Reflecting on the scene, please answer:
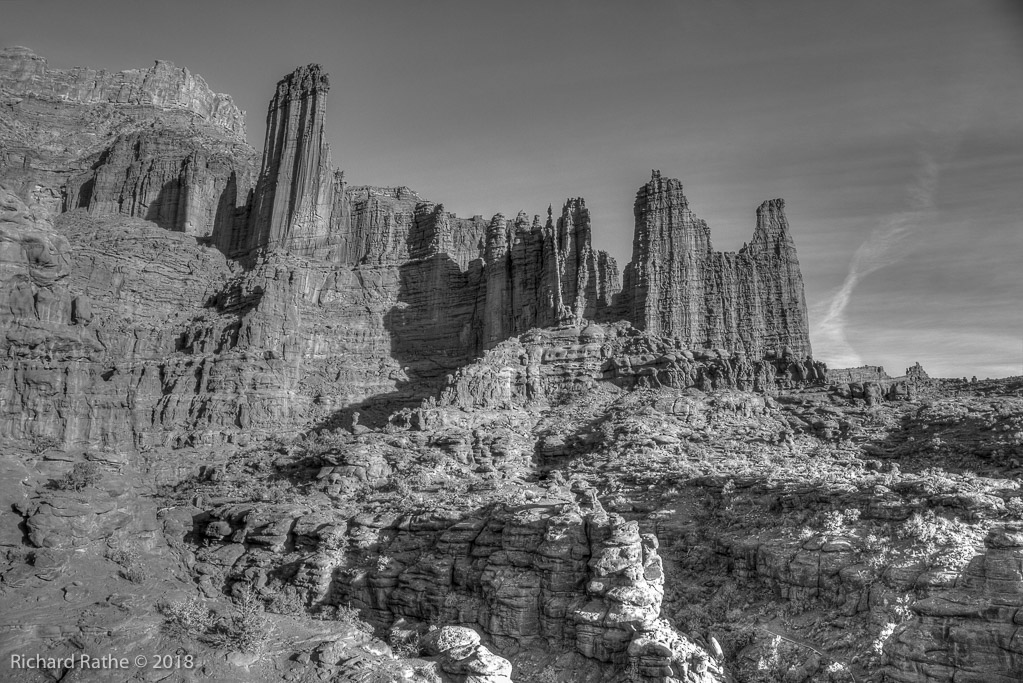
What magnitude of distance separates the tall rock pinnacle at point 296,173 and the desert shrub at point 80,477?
50842 millimetres

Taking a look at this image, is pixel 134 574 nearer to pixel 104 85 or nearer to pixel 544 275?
pixel 544 275

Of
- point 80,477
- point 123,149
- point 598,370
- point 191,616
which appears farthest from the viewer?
point 123,149

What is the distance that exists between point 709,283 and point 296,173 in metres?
52.0

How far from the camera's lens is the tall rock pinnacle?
90.5 m

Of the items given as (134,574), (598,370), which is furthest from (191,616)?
(598,370)

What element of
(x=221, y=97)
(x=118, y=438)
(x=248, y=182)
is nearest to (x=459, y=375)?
(x=118, y=438)

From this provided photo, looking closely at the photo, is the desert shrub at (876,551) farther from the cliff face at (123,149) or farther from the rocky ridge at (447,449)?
the cliff face at (123,149)

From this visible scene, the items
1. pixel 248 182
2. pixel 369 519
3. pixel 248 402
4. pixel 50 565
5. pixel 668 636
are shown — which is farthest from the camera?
pixel 248 182

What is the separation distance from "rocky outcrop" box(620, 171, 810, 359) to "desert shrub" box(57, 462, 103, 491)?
46.7 metres

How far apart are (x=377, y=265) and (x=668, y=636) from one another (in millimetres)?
65779

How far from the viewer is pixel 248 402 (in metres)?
65.6

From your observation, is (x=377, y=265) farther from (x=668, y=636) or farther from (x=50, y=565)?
(x=668, y=636)

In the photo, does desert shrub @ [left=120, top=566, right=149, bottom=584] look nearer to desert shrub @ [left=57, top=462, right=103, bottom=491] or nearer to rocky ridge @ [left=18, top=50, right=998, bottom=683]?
rocky ridge @ [left=18, top=50, right=998, bottom=683]

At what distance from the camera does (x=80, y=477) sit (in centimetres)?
4034
